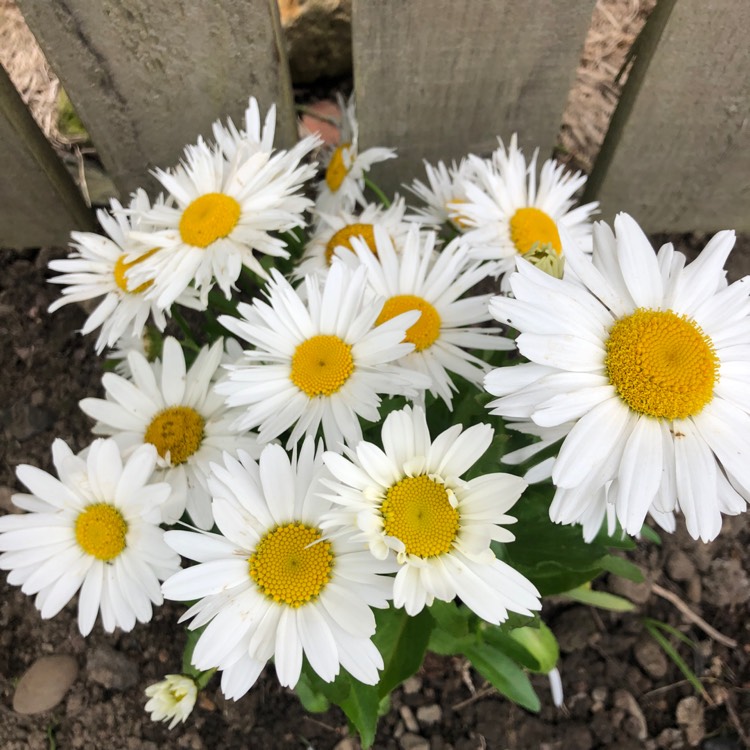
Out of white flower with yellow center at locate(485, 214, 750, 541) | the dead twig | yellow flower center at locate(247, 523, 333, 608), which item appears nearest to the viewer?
white flower with yellow center at locate(485, 214, 750, 541)

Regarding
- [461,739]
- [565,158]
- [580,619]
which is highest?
[565,158]

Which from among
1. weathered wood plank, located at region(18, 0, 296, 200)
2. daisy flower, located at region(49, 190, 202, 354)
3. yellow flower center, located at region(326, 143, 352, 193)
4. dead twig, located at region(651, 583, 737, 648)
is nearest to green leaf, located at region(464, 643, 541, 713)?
dead twig, located at region(651, 583, 737, 648)

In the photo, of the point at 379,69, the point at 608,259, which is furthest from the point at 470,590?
the point at 379,69

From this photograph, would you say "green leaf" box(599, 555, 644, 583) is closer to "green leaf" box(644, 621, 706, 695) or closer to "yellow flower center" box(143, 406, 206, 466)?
"green leaf" box(644, 621, 706, 695)

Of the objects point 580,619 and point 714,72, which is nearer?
point 714,72

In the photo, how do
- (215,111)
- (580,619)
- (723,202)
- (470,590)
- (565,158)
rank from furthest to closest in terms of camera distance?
(565,158) → (723,202) → (580,619) → (215,111) → (470,590)

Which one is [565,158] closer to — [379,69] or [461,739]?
[379,69]

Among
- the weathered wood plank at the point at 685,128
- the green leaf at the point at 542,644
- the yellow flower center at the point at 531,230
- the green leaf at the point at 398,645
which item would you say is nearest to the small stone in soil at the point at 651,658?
the green leaf at the point at 542,644
